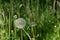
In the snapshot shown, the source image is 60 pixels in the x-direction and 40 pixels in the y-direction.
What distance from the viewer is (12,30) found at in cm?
138

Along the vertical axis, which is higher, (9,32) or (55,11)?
(55,11)

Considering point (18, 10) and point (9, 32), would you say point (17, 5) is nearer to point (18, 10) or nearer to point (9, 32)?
point (18, 10)

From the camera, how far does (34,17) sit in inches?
54.2

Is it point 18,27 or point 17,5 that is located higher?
point 17,5

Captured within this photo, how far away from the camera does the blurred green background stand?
54.0 inches

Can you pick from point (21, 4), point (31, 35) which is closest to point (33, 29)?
point (31, 35)

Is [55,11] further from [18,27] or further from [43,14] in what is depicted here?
[18,27]

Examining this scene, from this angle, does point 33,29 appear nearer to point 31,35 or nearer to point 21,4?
point 31,35

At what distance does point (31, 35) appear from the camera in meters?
1.38

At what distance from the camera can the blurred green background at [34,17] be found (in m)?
1.37

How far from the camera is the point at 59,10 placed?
4.50 feet

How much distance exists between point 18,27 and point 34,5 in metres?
0.14

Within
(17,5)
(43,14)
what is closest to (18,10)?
(17,5)

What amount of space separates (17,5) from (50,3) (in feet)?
0.55
